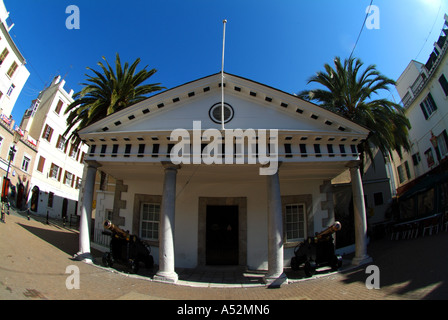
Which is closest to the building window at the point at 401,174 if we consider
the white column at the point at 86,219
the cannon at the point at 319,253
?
the cannon at the point at 319,253

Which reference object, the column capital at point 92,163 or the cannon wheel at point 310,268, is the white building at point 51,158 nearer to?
the column capital at point 92,163

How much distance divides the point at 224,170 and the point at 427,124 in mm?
21159

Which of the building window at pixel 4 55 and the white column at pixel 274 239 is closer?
the white column at pixel 274 239

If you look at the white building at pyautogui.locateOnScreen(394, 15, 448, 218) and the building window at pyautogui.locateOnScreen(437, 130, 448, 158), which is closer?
the white building at pyautogui.locateOnScreen(394, 15, 448, 218)

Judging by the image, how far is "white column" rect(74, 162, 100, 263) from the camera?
8.35m

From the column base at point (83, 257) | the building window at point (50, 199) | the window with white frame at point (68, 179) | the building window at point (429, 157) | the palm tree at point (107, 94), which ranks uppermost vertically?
the palm tree at point (107, 94)

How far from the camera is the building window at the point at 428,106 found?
60.9 feet

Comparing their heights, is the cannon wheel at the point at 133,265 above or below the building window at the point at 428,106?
below

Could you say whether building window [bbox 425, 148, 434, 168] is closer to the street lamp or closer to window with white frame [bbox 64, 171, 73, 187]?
the street lamp

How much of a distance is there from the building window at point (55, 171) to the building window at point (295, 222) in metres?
26.9

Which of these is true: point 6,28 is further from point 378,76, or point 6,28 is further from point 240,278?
point 378,76

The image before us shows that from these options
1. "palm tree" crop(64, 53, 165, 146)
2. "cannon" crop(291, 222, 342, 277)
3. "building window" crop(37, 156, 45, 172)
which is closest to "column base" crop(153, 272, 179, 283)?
"cannon" crop(291, 222, 342, 277)

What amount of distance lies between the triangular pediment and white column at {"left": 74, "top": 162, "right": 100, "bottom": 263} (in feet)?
5.00
